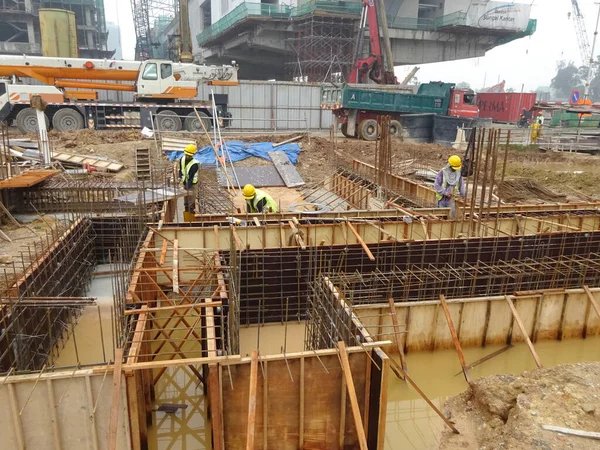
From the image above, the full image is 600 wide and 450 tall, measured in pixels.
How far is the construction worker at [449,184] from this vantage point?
34.7ft

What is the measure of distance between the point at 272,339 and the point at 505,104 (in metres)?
35.6

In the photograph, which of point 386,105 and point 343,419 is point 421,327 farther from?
point 386,105

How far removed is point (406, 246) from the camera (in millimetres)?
7926

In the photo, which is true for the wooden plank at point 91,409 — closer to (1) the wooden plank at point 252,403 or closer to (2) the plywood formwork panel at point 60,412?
(2) the plywood formwork panel at point 60,412

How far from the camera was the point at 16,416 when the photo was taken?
13.4 feet

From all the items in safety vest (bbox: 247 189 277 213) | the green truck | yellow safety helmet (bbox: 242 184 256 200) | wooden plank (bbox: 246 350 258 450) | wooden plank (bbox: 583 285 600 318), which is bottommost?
wooden plank (bbox: 583 285 600 318)

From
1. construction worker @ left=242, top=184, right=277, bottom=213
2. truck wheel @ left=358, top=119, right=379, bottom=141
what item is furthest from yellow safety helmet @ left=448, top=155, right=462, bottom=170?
truck wheel @ left=358, top=119, right=379, bottom=141

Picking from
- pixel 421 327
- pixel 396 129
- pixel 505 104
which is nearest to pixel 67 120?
pixel 396 129

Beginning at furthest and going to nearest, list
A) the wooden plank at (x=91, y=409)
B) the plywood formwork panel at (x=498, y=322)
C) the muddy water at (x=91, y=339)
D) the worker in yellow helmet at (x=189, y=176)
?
the worker in yellow helmet at (x=189, y=176) → the plywood formwork panel at (x=498, y=322) → the muddy water at (x=91, y=339) → the wooden plank at (x=91, y=409)

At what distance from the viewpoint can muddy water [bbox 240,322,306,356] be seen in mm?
7218

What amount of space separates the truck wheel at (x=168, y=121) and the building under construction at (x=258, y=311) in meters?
10.0

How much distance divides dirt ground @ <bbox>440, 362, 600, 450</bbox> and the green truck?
19.1 metres

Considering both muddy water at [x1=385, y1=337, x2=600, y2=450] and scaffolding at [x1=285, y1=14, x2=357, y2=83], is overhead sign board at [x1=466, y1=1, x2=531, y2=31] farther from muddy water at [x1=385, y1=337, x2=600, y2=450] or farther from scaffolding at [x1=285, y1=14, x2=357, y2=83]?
muddy water at [x1=385, y1=337, x2=600, y2=450]

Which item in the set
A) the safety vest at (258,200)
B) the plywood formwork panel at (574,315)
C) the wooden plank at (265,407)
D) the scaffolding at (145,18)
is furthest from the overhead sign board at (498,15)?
the wooden plank at (265,407)
